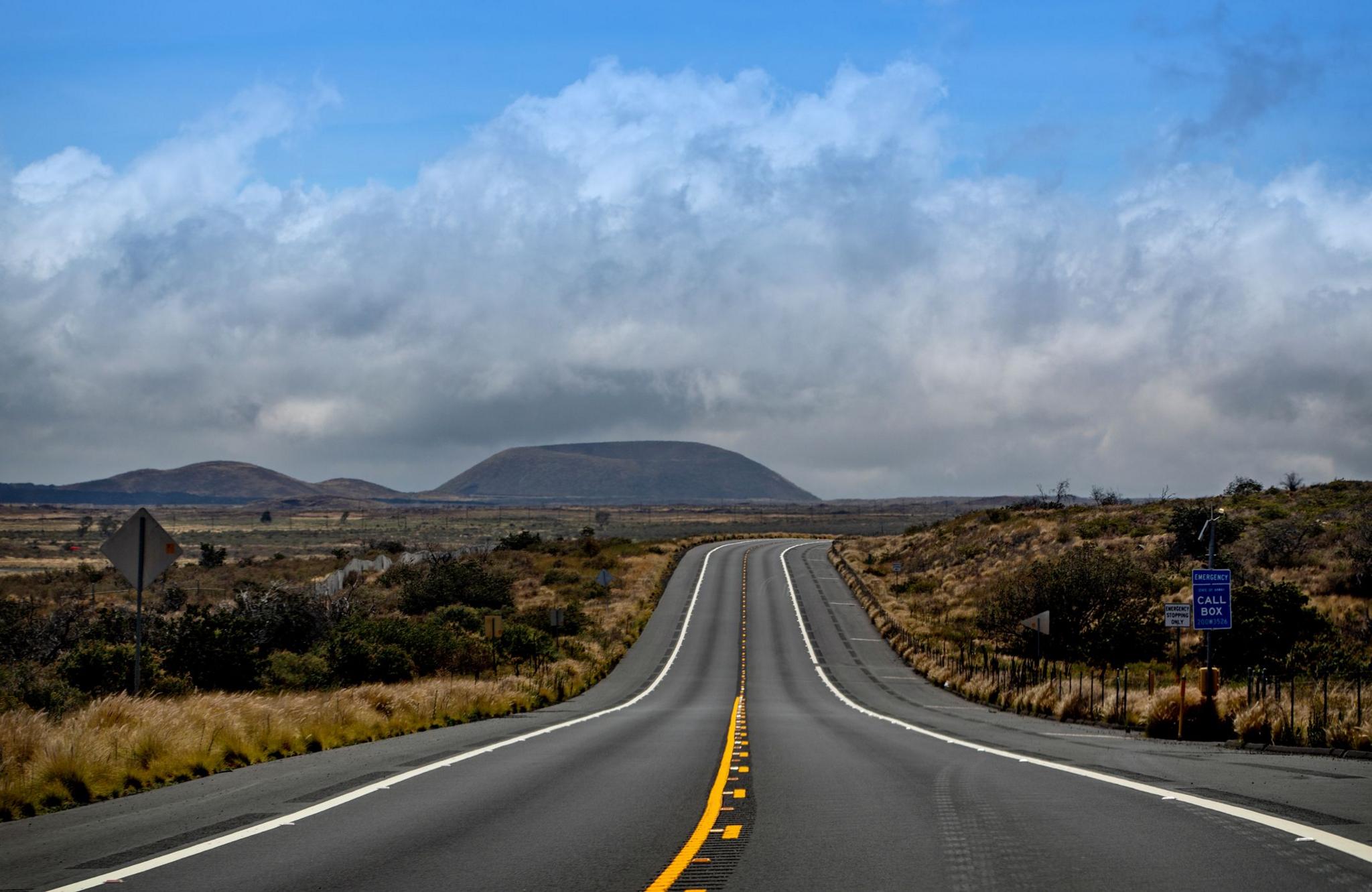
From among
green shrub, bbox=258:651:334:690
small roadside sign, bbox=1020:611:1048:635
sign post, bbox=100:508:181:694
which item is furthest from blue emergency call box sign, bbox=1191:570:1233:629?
green shrub, bbox=258:651:334:690

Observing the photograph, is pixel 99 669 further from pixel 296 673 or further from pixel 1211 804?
pixel 1211 804

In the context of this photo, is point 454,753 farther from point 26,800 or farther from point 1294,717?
point 1294,717

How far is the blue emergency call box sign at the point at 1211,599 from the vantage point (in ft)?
68.4

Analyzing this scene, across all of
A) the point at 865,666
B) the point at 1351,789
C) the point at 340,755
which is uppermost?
the point at 1351,789

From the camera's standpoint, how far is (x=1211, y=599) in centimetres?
2095

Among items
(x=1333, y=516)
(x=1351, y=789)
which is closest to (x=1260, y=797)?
(x=1351, y=789)

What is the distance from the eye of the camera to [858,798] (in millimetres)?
11305

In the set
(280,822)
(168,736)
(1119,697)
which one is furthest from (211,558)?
(280,822)

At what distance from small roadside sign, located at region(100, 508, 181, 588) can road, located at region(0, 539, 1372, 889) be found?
14.0 ft

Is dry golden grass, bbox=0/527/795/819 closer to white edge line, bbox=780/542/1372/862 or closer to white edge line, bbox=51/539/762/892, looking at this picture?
white edge line, bbox=51/539/762/892

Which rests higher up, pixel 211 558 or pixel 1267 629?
pixel 1267 629

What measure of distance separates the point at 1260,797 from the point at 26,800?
11.8m

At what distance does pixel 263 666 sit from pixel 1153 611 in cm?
3999

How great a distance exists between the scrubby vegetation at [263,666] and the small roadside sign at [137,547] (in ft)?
6.35
